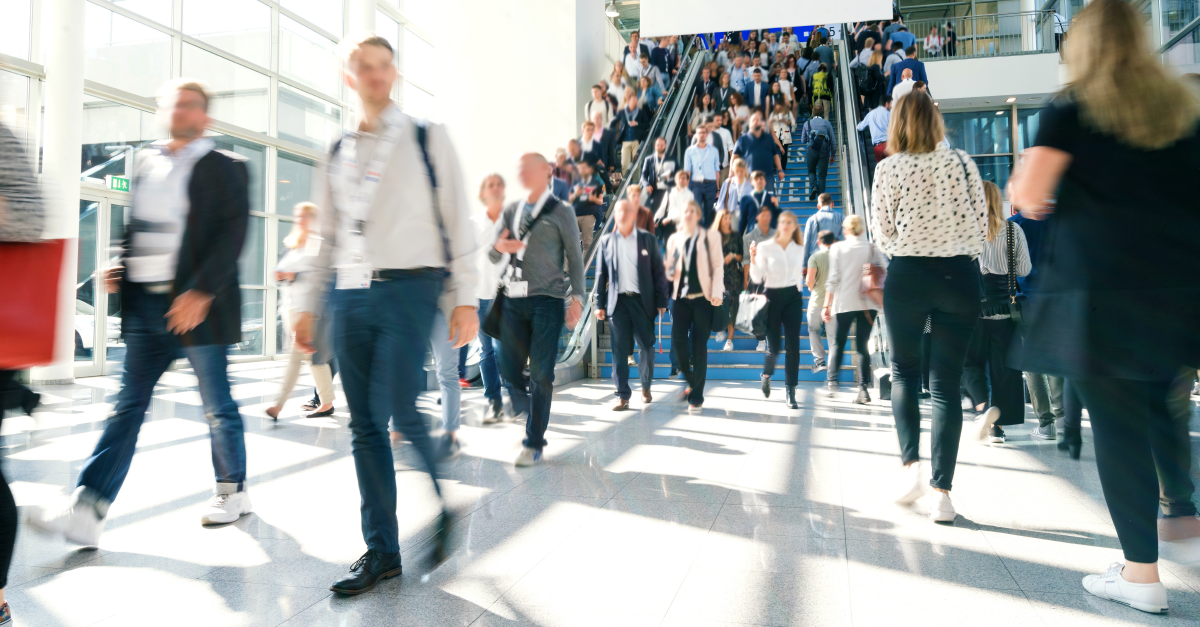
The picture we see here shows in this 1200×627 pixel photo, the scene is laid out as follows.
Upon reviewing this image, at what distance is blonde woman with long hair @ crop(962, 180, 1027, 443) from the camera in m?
4.60

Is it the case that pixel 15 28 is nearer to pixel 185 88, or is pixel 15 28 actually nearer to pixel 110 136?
pixel 110 136

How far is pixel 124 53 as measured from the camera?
10117 millimetres

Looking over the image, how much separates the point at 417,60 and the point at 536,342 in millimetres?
14598

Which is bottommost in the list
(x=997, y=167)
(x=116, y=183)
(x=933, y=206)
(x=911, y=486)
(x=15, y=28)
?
(x=911, y=486)

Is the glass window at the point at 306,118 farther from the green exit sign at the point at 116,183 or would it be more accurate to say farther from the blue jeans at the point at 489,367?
the blue jeans at the point at 489,367

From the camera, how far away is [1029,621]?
6.84ft

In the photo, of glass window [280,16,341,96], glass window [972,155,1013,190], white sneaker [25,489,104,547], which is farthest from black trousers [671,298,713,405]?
glass window [972,155,1013,190]

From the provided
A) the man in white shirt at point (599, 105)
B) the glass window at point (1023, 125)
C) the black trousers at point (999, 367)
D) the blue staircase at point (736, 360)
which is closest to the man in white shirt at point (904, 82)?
the blue staircase at point (736, 360)

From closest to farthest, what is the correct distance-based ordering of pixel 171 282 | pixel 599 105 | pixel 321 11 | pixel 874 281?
pixel 171 282, pixel 874 281, pixel 599 105, pixel 321 11

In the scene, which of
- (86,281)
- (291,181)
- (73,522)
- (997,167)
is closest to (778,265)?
(73,522)

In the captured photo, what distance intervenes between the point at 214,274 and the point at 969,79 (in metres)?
17.3

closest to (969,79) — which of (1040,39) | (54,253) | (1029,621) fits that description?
(1040,39)

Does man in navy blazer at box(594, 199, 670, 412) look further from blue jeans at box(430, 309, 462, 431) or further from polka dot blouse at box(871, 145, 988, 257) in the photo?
polka dot blouse at box(871, 145, 988, 257)

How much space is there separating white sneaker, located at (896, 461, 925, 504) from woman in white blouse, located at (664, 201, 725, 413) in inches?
113
